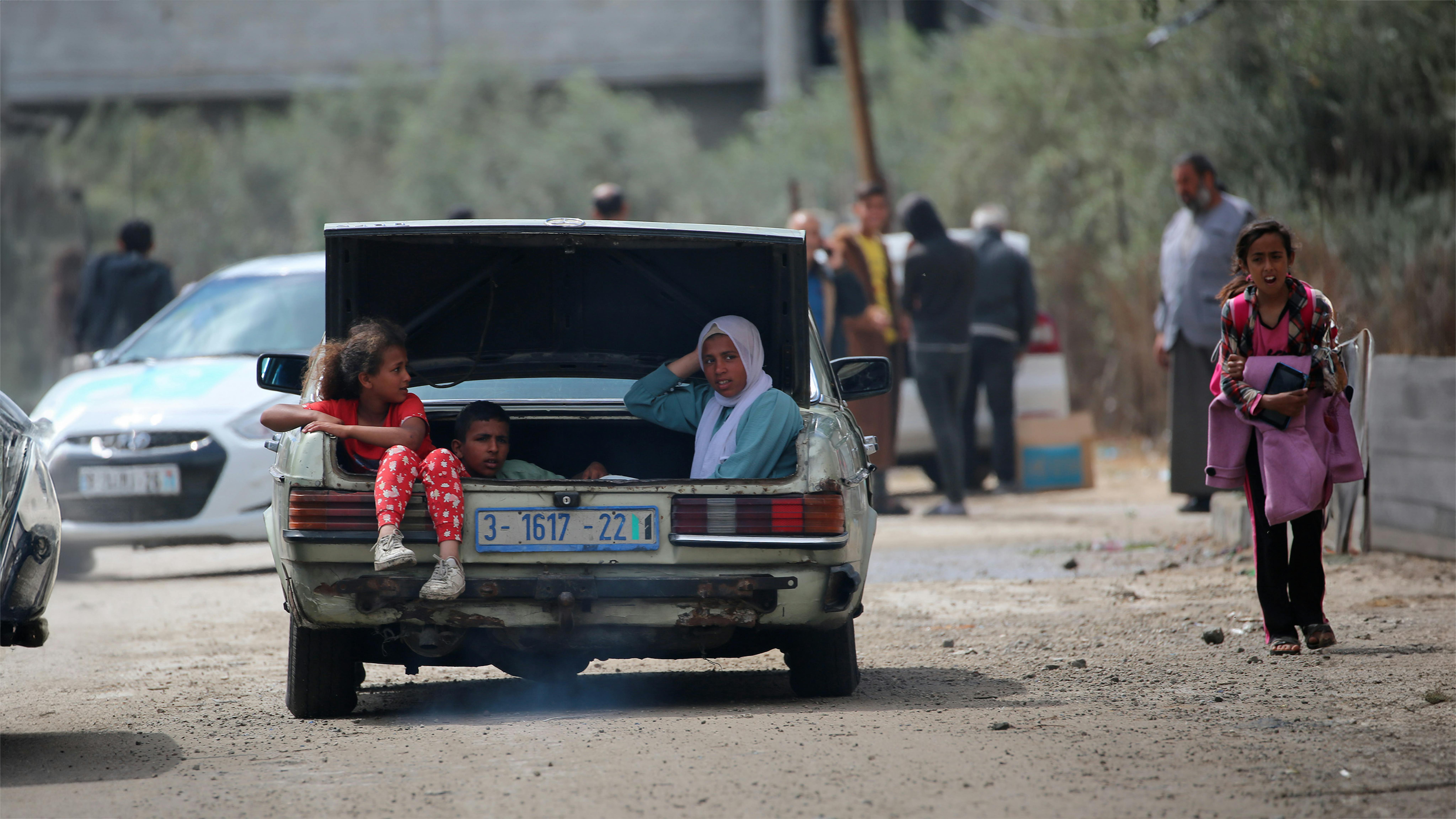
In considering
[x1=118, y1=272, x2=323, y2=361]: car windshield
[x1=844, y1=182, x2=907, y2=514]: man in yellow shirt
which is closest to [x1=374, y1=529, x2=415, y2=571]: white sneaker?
[x1=118, y1=272, x2=323, y2=361]: car windshield

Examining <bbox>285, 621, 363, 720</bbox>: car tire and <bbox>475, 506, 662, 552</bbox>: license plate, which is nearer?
<bbox>475, 506, 662, 552</bbox>: license plate

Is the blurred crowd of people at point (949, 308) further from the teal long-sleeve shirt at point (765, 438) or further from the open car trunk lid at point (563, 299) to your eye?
the teal long-sleeve shirt at point (765, 438)

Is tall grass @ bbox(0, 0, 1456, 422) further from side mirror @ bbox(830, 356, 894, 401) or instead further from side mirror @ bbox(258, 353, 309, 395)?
side mirror @ bbox(258, 353, 309, 395)

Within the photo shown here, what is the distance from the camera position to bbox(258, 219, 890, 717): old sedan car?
5.25 meters

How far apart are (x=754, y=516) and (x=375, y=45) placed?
40.6 metres

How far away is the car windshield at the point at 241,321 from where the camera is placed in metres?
10.4

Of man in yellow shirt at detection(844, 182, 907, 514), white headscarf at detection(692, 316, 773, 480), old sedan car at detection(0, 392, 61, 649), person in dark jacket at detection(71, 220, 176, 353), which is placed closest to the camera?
old sedan car at detection(0, 392, 61, 649)

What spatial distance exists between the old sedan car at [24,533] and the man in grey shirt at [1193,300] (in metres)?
6.81

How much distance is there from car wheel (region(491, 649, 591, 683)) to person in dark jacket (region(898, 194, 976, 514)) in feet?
21.4

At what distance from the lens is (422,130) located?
120 feet

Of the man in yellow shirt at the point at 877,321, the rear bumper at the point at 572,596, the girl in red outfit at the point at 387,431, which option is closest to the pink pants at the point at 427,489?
the girl in red outfit at the point at 387,431

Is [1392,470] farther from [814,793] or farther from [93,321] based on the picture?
[93,321]

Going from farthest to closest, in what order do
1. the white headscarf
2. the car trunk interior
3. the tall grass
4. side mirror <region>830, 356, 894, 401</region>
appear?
the tall grass → the car trunk interior → side mirror <region>830, 356, 894, 401</region> → the white headscarf

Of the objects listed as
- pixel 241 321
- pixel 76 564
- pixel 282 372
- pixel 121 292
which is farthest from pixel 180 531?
pixel 121 292
